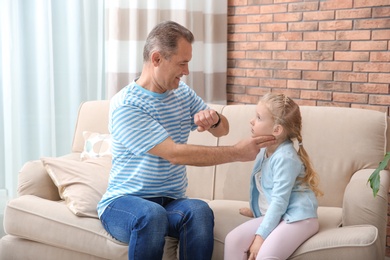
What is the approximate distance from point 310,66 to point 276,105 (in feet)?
4.47

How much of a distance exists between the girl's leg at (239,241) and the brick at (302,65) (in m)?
1.55

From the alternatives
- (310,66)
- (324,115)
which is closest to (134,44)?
(310,66)

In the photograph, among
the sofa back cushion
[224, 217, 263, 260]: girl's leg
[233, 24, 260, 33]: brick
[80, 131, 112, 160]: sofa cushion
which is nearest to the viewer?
[224, 217, 263, 260]: girl's leg

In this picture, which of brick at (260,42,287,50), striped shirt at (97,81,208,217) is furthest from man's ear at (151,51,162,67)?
brick at (260,42,287,50)

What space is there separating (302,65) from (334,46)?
0.26m

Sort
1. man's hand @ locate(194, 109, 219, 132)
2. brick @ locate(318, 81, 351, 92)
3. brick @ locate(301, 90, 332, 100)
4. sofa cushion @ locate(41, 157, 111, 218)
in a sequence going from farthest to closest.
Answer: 1. brick @ locate(301, 90, 332, 100)
2. brick @ locate(318, 81, 351, 92)
3. sofa cushion @ locate(41, 157, 111, 218)
4. man's hand @ locate(194, 109, 219, 132)

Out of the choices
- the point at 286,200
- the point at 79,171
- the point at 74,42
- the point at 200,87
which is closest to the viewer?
the point at 286,200

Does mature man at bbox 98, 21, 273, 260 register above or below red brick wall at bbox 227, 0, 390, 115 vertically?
below

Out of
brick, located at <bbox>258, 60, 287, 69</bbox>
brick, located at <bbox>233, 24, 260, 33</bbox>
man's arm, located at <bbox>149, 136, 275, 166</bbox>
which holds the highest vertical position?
brick, located at <bbox>233, 24, 260, 33</bbox>

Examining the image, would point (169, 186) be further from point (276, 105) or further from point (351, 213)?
point (351, 213)

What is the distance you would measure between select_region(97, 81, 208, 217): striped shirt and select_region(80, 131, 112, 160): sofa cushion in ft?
1.61

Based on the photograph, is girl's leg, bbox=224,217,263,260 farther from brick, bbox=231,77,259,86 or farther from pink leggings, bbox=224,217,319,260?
brick, bbox=231,77,259,86

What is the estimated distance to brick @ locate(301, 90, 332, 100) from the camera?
3738 millimetres

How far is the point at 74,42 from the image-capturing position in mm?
3783
